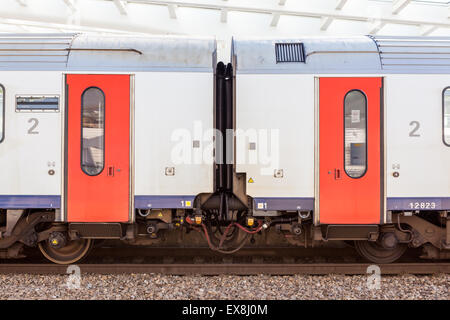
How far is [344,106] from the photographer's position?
18.2 ft

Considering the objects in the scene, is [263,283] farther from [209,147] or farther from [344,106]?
[344,106]

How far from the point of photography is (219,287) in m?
5.29

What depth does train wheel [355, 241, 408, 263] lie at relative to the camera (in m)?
6.07

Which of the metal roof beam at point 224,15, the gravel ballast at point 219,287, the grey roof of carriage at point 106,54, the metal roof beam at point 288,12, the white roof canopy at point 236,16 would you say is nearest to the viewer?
the gravel ballast at point 219,287

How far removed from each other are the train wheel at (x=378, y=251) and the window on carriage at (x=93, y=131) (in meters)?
4.86

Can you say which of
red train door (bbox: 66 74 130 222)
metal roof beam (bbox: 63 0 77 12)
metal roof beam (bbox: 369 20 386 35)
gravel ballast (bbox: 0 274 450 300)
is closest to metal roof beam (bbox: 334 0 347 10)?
metal roof beam (bbox: 369 20 386 35)

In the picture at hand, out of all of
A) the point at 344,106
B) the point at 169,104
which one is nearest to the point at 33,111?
the point at 169,104

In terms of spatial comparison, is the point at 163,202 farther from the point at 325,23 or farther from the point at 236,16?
the point at 325,23

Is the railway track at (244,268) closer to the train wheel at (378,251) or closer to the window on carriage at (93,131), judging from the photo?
the train wheel at (378,251)

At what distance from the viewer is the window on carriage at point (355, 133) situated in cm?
555

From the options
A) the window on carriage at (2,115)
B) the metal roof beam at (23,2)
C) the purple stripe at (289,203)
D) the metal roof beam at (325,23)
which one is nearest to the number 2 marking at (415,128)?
the purple stripe at (289,203)

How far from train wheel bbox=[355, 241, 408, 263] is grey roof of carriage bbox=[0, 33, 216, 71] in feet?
14.0
